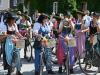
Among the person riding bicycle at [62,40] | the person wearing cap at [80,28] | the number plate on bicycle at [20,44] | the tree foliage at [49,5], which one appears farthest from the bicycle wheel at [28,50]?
the tree foliage at [49,5]

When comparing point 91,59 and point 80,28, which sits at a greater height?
point 80,28

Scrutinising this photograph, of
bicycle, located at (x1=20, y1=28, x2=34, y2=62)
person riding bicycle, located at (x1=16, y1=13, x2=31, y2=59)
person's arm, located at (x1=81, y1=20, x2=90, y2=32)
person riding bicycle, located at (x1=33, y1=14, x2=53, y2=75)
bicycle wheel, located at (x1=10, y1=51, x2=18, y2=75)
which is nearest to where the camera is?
bicycle wheel, located at (x1=10, y1=51, x2=18, y2=75)

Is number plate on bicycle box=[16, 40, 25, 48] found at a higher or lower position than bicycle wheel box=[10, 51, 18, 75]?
higher

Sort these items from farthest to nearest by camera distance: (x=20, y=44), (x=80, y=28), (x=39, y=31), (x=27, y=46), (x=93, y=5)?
(x=93, y=5)
(x=27, y=46)
(x=80, y=28)
(x=39, y=31)
(x=20, y=44)

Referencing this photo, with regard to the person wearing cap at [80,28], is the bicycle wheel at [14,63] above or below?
below

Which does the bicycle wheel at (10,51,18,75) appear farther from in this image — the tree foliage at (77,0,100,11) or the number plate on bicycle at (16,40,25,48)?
the tree foliage at (77,0,100,11)

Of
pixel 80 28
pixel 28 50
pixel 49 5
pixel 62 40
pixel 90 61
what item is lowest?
pixel 28 50

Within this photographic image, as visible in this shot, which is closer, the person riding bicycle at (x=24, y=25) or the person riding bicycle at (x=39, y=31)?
the person riding bicycle at (x=39, y=31)

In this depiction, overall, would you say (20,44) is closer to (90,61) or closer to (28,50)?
(90,61)

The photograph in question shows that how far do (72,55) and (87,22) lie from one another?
4.20 ft

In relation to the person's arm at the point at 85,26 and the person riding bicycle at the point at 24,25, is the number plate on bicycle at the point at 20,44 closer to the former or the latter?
the person's arm at the point at 85,26

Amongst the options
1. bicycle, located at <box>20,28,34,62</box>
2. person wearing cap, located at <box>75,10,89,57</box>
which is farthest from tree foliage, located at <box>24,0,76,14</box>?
person wearing cap, located at <box>75,10,89,57</box>

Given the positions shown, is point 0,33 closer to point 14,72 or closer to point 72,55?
point 14,72

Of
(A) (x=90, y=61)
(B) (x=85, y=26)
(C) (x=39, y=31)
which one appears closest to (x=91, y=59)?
(A) (x=90, y=61)
